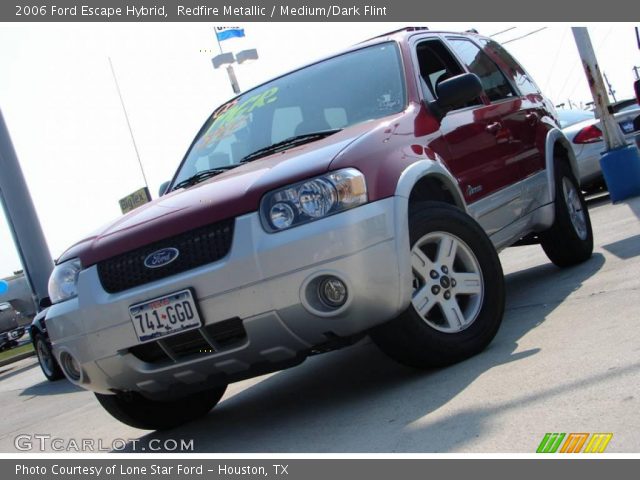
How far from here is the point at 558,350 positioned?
4.05 meters

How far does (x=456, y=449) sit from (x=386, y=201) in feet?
4.09

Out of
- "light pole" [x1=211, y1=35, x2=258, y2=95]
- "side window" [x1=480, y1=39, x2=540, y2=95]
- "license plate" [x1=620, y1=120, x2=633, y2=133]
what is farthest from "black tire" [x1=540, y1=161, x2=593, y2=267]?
"light pole" [x1=211, y1=35, x2=258, y2=95]

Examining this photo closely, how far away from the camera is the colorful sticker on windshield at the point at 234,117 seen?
5.52m

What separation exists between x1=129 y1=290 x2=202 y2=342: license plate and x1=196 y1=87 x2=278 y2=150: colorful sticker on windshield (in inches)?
70.2

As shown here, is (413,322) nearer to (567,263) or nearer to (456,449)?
(456,449)

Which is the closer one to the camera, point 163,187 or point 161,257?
point 161,257

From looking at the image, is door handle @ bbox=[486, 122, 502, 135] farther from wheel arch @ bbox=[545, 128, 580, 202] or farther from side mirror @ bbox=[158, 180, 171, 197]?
side mirror @ bbox=[158, 180, 171, 197]

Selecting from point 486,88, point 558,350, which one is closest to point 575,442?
point 558,350

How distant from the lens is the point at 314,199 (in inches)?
151

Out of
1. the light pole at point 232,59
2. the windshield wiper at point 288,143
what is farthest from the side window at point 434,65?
the light pole at point 232,59

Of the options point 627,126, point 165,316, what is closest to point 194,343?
point 165,316

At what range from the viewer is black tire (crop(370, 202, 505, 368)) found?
13.2ft

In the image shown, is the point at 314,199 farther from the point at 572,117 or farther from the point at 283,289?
the point at 572,117

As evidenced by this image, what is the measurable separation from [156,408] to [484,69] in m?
3.28
